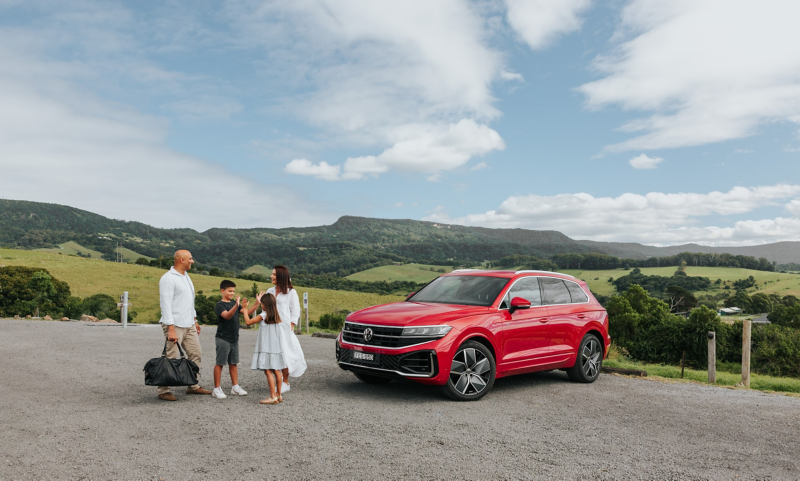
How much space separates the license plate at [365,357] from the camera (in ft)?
25.0

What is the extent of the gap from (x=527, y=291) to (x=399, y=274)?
141041 mm

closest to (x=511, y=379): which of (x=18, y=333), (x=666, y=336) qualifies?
(x=18, y=333)

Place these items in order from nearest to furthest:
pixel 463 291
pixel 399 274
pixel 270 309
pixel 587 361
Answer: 1. pixel 270 309
2. pixel 463 291
3. pixel 587 361
4. pixel 399 274

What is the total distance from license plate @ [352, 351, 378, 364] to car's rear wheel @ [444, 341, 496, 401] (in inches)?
40.8

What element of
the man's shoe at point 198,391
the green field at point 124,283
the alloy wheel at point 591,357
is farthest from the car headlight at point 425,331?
the green field at point 124,283

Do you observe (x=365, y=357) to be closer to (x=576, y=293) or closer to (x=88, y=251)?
(x=576, y=293)

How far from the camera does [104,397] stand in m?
7.88

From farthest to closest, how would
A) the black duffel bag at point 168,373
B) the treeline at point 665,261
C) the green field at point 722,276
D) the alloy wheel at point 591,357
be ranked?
the treeline at point 665,261
the green field at point 722,276
the alloy wheel at point 591,357
the black duffel bag at point 168,373

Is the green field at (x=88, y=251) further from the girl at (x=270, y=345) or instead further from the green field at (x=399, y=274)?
the girl at (x=270, y=345)

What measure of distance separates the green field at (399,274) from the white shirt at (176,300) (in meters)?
128

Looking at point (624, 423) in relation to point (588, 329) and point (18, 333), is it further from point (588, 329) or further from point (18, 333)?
point (18, 333)

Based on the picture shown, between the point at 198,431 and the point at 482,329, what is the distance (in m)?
3.89

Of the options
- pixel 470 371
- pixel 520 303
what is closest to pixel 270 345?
pixel 470 371

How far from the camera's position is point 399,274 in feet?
491
